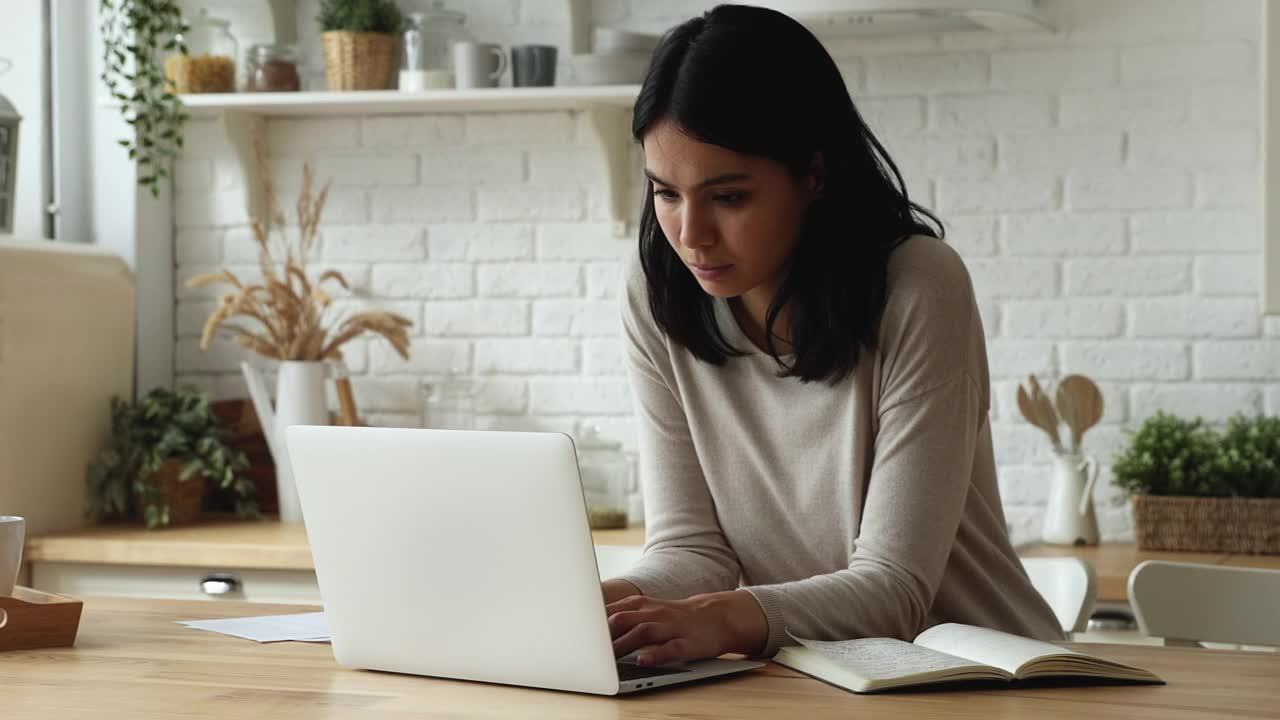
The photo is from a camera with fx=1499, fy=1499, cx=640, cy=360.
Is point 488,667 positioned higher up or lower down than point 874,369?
lower down

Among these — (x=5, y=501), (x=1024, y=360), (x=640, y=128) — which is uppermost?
(x=640, y=128)

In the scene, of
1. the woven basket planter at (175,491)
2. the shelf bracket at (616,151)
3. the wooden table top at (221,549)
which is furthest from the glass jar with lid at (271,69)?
the wooden table top at (221,549)

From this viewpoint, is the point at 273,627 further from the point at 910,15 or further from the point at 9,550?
the point at 910,15

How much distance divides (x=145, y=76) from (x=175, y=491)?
2.84 ft

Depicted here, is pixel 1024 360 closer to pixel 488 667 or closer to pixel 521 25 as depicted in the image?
pixel 521 25

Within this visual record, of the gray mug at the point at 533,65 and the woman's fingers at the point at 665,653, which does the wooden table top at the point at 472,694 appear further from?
the gray mug at the point at 533,65

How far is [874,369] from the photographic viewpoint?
156cm

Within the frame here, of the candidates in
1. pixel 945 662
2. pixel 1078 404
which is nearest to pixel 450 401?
pixel 1078 404

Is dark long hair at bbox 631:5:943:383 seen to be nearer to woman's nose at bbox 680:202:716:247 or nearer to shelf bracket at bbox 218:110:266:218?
woman's nose at bbox 680:202:716:247

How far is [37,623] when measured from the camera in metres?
1.44

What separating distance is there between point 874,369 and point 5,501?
6.45 ft

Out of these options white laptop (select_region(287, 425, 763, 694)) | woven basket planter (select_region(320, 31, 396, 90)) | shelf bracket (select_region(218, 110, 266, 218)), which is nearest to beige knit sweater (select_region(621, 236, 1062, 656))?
white laptop (select_region(287, 425, 763, 694))

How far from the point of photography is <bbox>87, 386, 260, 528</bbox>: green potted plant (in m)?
3.04

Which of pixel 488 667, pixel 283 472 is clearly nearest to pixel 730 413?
pixel 488 667
